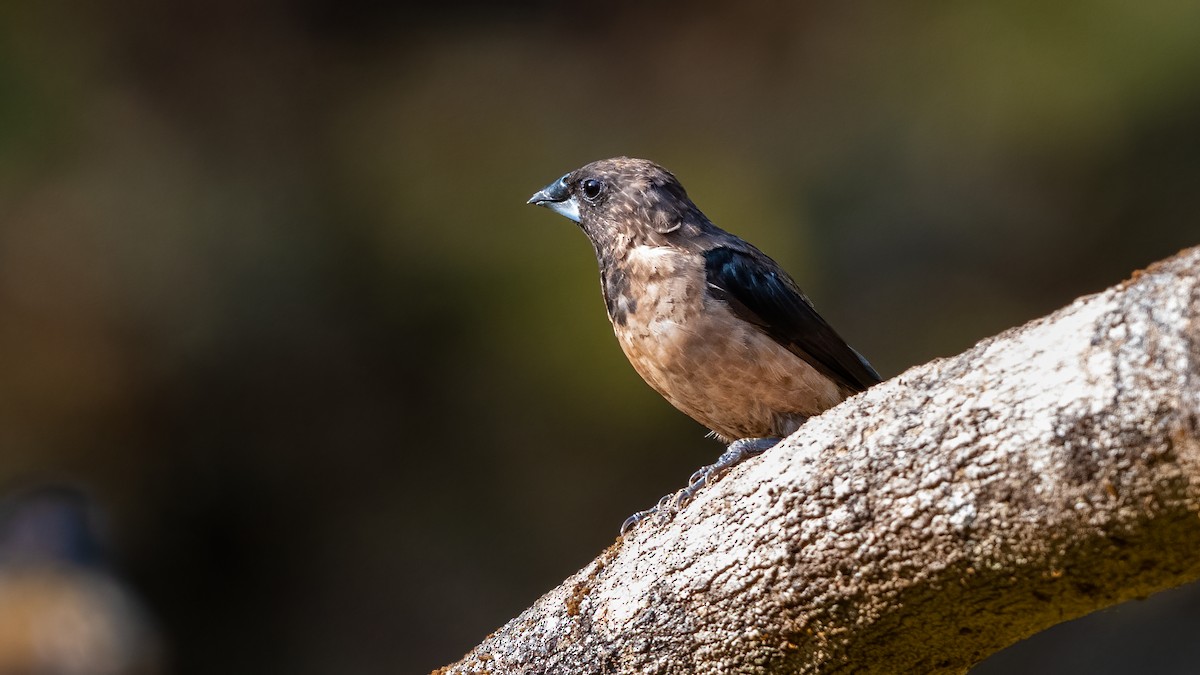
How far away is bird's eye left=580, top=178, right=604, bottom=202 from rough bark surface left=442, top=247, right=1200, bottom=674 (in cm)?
187

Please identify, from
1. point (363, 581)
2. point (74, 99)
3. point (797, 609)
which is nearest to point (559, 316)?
point (363, 581)

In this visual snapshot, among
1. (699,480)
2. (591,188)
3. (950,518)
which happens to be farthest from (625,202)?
(950,518)

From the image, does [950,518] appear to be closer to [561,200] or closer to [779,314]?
[779,314]

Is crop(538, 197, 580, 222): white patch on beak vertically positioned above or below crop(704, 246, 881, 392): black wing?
above

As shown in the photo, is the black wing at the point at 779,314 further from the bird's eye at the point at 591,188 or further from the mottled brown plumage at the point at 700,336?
the bird's eye at the point at 591,188

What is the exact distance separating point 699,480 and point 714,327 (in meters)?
0.72

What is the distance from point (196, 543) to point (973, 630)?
21.3 feet

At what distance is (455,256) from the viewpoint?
26.2 feet

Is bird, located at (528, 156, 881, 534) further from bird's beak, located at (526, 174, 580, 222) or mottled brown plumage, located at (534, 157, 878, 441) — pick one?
bird's beak, located at (526, 174, 580, 222)

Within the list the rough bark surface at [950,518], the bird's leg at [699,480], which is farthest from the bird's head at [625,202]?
the rough bark surface at [950,518]

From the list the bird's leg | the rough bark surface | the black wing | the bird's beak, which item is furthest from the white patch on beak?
the rough bark surface

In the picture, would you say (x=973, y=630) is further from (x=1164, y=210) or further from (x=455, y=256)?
(x=1164, y=210)

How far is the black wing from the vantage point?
154 inches

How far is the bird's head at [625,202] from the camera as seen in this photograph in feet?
13.9
